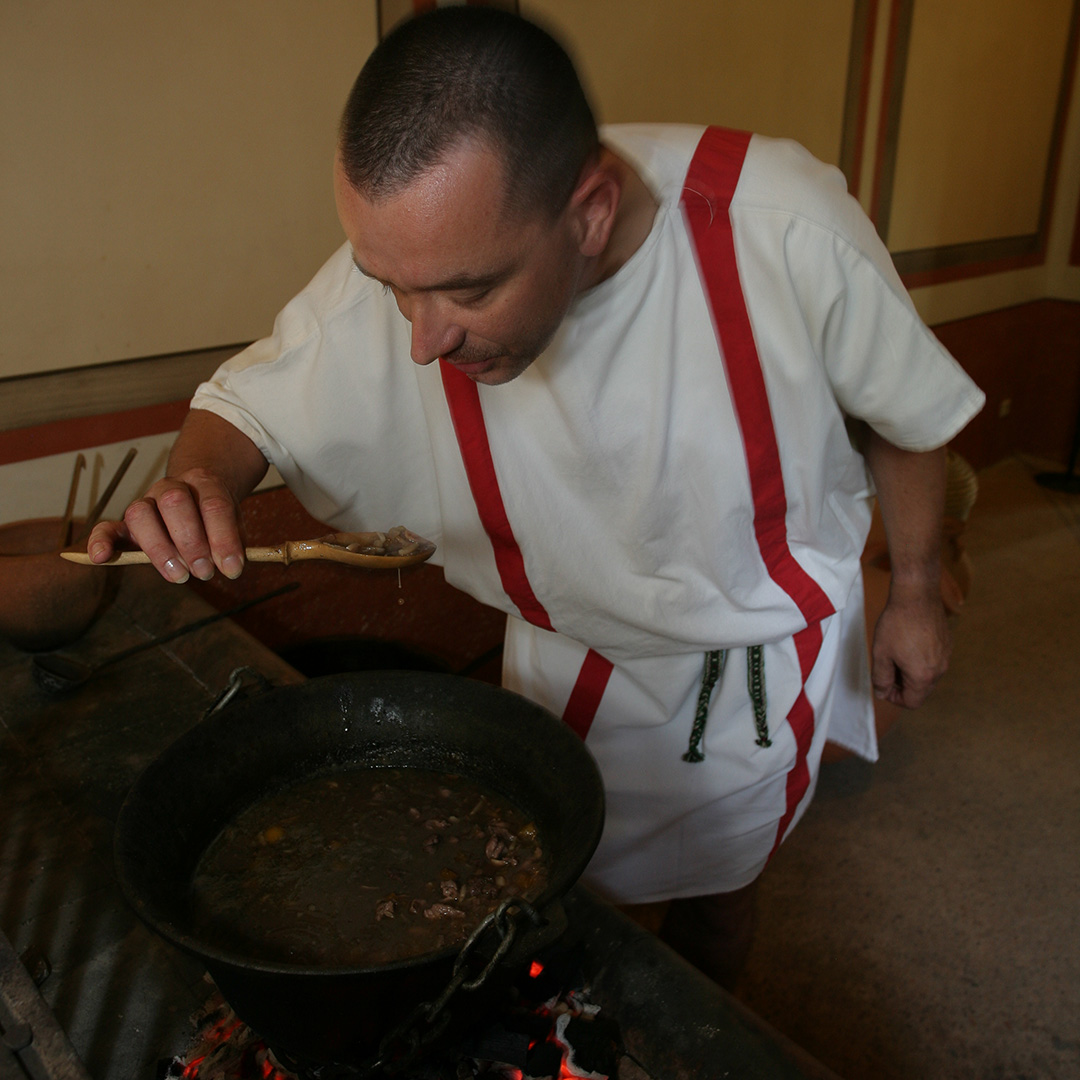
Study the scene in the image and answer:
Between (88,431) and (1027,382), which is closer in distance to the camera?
(88,431)

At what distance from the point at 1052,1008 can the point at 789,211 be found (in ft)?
6.46

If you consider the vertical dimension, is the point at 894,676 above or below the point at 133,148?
below

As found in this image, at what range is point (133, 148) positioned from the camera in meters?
2.05

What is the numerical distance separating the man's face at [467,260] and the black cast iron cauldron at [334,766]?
1.46 feet

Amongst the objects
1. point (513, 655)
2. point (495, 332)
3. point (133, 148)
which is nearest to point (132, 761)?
point (513, 655)

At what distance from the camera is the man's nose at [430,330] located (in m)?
1.10

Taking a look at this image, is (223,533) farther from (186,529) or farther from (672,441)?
(672,441)

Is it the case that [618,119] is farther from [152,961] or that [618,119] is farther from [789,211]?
[152,961]

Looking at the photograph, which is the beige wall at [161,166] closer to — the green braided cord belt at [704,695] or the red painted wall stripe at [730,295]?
the red painted wall stripe at [730,295]

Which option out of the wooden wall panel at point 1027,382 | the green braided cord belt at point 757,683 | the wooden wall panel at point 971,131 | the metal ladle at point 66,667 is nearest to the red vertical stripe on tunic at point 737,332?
the green braided cord belt at point 757,683

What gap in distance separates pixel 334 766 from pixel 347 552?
33cm

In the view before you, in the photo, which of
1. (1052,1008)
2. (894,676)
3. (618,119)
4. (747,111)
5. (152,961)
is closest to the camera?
(152,961)

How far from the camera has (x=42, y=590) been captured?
6.04ft

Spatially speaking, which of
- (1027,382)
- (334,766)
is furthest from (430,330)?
(1027,382)
